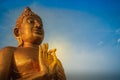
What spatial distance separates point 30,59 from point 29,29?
460 mm

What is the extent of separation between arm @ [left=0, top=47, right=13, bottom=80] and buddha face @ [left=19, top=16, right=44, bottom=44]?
0.31m

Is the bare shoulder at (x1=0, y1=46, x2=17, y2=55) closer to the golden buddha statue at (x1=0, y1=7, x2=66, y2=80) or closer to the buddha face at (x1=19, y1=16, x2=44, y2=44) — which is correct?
the golden buddha statue at (x1=0, y1=7, x2=66, y2=80)

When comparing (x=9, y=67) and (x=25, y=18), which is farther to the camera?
(x=25, y=18)

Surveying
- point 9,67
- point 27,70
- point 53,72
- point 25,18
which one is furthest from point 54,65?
point 25,18

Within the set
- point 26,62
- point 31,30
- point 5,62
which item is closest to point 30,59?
point 26,62

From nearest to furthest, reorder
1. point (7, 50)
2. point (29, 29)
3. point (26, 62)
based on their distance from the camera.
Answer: point (26, 62) < point (7, 50) < point (29, 29)

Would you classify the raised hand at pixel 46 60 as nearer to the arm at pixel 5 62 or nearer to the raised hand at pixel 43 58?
the raised hand at pixel 43 58

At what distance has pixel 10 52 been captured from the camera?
149 inches

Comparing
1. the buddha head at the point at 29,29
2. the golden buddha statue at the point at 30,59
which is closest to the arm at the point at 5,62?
the golden buddha statue at the point at 30,59

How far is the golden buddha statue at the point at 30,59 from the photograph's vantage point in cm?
362

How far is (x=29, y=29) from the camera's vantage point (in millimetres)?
3951

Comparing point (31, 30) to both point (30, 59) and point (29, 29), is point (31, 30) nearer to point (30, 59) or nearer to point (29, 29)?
point (29, 29)

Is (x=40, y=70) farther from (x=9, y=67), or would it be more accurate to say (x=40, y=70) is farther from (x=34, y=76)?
(x=9, y=67)

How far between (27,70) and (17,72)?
0.15m
